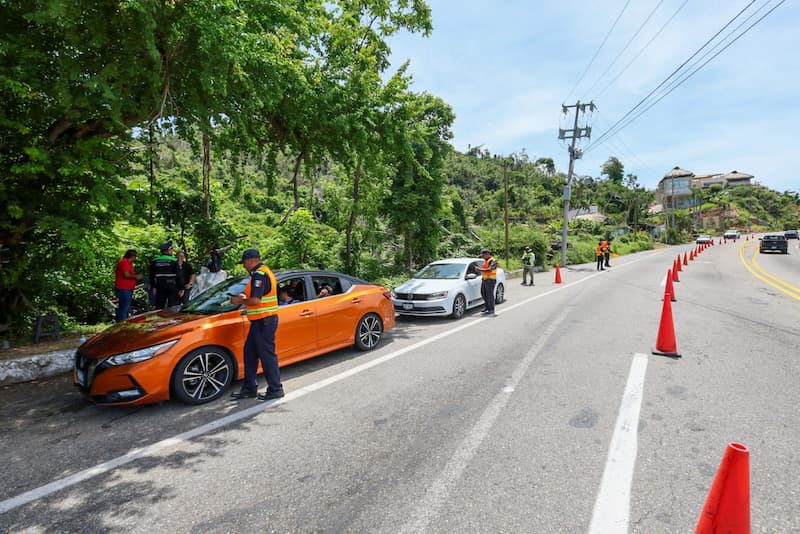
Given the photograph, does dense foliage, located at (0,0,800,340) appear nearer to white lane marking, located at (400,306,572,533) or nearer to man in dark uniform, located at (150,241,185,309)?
man in dark uniform, located at (150,241,185,309)

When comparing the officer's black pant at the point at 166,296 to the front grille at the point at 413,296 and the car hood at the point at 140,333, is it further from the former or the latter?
the front grille at the point at 413,296

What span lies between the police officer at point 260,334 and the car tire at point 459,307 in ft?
17.7

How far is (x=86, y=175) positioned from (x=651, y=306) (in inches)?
477

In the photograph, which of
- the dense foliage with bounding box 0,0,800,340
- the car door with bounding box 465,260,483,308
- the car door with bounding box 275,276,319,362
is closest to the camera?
the dense foliage with bounding box 0,0,800,340

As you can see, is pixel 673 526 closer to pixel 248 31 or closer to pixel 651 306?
pixel 248 31

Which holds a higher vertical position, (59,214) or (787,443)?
(59,214)

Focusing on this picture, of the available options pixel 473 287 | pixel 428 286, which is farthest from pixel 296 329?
pixel 473 287

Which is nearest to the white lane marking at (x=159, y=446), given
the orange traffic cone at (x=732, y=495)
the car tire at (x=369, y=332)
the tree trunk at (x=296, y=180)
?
the car tire at (x=369, y=332)

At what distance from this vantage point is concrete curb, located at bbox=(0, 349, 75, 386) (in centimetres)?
533

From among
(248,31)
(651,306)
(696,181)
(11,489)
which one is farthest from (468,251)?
(696,181)

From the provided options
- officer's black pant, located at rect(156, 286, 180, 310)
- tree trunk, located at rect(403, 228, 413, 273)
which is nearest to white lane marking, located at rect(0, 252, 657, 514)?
officer's black pant, located at rect(156, 286, 180, 310)

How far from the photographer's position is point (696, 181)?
139m

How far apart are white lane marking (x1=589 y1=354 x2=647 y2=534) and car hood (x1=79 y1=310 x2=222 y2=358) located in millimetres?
4256

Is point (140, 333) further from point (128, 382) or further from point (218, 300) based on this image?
point (218, 300)
